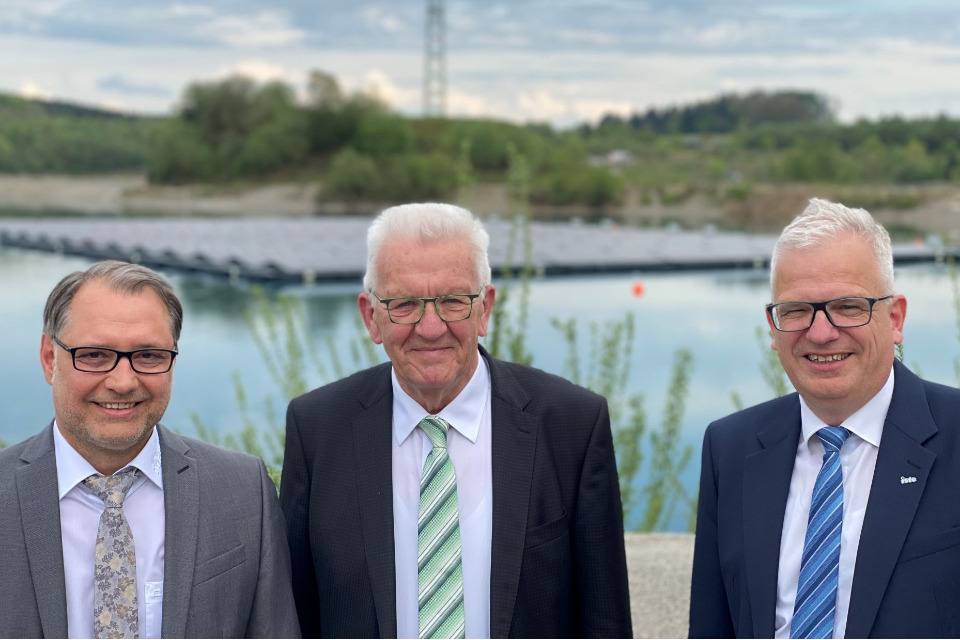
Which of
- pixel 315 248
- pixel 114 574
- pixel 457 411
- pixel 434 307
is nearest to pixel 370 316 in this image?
pixel 434 307

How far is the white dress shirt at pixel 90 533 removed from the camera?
2543mm

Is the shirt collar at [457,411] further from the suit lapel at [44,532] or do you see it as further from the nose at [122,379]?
the suit lapel at [44,532]

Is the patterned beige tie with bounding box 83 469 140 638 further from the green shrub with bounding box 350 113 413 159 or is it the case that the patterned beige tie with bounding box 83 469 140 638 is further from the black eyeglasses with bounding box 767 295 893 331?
the green shrub with bounding box 350 113 413 159

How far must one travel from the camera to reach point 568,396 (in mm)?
3146

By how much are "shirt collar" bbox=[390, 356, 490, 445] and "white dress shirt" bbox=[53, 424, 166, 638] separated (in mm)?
720

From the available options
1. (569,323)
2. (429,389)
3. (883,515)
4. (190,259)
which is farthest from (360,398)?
(190,259)

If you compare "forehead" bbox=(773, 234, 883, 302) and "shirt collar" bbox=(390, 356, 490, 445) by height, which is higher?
"forehead" bbox=(773, 234, 883, 302)

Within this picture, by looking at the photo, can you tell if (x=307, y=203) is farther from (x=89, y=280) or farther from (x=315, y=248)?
(x=89, y=280)

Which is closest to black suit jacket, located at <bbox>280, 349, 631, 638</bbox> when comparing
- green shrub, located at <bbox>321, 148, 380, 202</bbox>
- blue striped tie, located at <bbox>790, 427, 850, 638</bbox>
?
blue striped tie, located at <bbox>790, 427, 850, 638</bbox>

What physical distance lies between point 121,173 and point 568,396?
9033 cm

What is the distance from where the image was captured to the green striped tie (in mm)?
2926

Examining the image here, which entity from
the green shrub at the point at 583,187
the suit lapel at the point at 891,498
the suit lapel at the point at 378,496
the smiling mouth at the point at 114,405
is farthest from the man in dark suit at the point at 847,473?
the green shrub at the point at 583,187

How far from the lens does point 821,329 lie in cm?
270

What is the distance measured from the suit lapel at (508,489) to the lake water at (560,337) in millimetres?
7871
